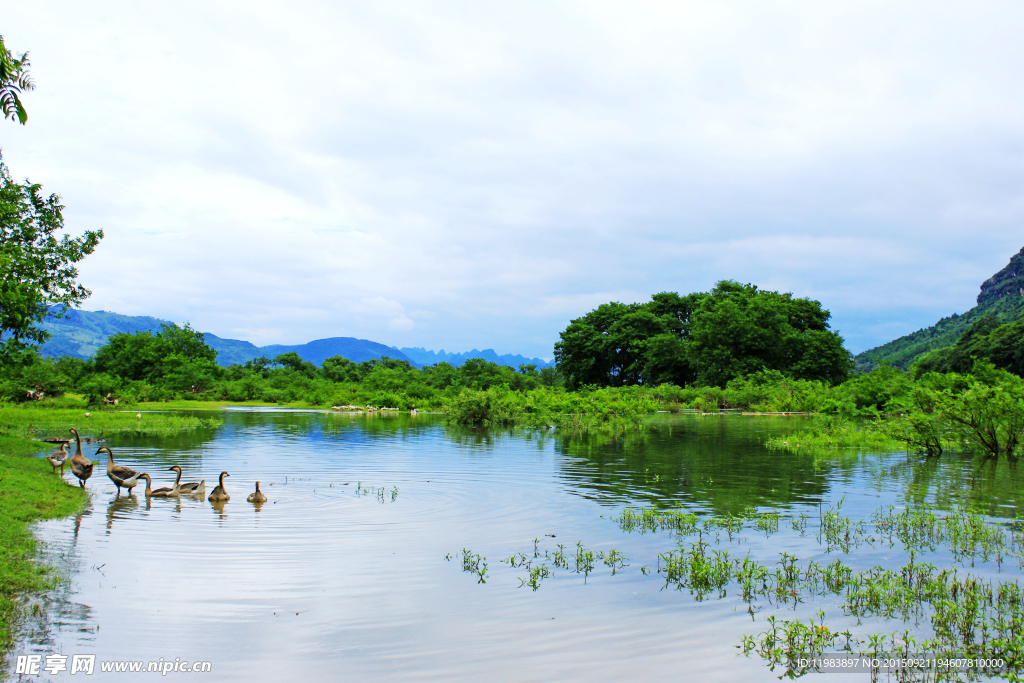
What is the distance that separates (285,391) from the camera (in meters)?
68.2

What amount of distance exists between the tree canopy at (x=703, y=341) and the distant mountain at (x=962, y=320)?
113 feet

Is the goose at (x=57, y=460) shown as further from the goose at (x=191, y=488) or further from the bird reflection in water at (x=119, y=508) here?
Result: the goose at (x=191, y=488)

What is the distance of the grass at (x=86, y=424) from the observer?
2520cm

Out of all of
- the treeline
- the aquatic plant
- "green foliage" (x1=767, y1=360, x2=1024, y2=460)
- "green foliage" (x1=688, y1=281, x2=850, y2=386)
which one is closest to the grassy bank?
the aquatic plant

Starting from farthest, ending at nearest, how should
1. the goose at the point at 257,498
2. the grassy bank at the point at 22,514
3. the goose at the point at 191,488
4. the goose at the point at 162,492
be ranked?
the goose at the point at 191,488
the goose at the point at 162,492
the goose at the point at 257,498
the grassy bank at the point at 22,514

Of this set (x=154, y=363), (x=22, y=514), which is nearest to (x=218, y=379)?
(x=154, y=363)

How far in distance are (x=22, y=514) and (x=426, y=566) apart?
6461mm

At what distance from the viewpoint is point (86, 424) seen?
29.0 m

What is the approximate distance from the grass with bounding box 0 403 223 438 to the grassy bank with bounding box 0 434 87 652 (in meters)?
8.65

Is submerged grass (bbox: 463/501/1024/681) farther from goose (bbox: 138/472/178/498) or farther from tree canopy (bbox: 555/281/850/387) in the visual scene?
tree canopy (bbox: 555/281/850/387)

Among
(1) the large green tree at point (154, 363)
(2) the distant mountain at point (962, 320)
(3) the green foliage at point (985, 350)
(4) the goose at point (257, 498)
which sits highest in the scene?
(2) the distant mountain at point (962, 320)

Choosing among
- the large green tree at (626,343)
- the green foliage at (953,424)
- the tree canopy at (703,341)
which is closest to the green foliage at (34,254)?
the green foliage at (953,424)

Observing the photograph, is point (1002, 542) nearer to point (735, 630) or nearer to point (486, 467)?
point (735, 630)

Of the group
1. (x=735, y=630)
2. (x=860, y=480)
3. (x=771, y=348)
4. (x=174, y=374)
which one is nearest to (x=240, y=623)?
(x=735, y=630)
